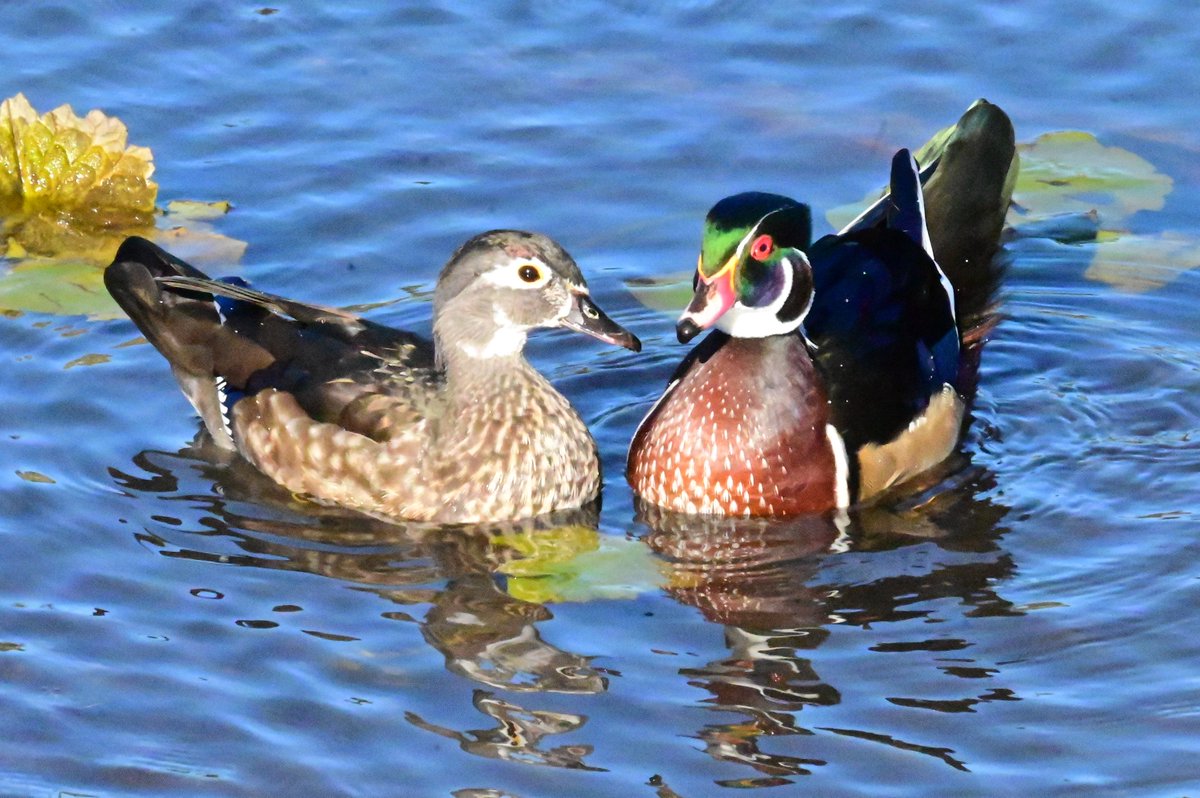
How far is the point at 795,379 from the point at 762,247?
0.59 metres

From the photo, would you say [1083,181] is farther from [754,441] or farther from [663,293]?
[754,441]

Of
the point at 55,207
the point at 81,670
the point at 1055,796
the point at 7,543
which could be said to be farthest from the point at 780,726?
the point at 55,207

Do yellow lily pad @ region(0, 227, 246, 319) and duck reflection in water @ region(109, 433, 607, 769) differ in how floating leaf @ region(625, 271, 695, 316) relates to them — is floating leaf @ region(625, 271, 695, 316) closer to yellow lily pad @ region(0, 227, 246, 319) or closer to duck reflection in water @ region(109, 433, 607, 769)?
duck reflection in water @ region(109, 433, 607, 769)

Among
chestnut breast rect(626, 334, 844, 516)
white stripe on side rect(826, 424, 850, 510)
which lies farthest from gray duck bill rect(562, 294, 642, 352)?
white stripe on side rect(826, 424, 850, 510)

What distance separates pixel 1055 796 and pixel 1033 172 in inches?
201

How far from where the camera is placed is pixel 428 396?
8109 mm

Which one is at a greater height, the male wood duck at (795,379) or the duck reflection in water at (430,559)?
the male wood duck at (795,379)

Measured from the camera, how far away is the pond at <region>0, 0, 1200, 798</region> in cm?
621

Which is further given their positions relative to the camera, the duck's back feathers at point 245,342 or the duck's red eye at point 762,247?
the duck's back feathers at point 245,342

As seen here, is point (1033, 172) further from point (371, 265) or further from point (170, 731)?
point (170, 731)

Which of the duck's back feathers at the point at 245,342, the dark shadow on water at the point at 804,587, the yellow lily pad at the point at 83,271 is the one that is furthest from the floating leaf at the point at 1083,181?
the yellow lily pad at the point at 83,271

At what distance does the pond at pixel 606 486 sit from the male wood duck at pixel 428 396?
0.63ft

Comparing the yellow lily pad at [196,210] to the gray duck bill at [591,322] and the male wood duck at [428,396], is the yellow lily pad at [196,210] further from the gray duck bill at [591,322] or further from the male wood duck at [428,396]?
the gray duck bill at [591,322]

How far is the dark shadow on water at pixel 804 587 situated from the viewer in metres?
6.29
